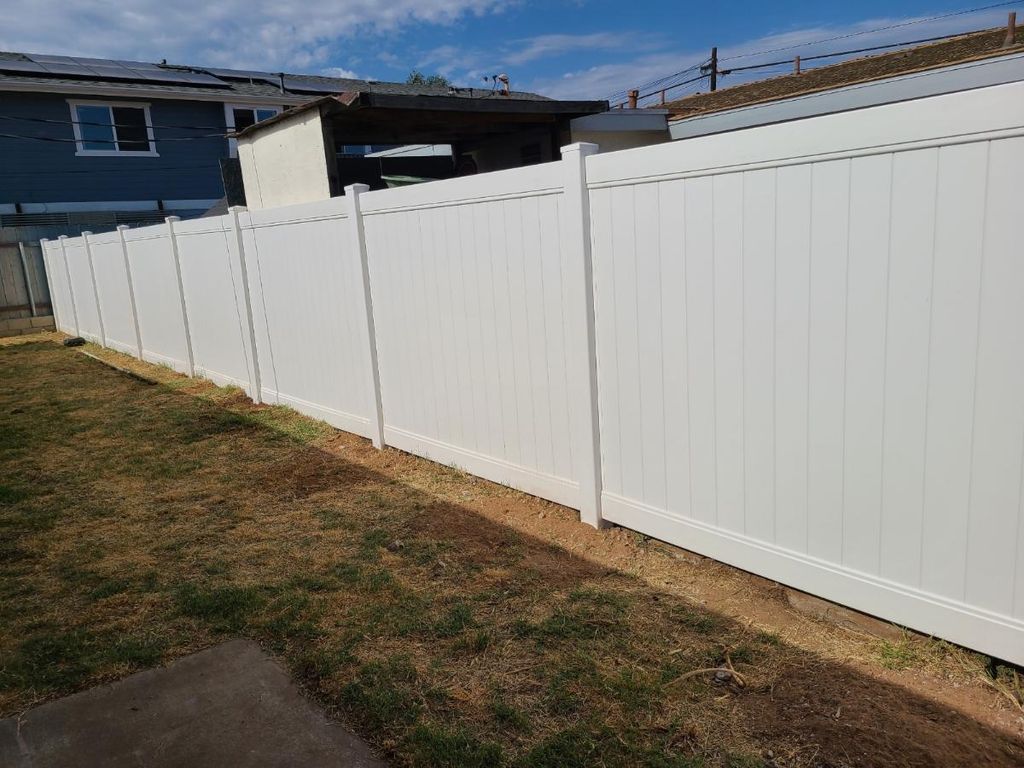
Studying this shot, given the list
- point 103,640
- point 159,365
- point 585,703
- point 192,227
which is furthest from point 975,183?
point 159,365

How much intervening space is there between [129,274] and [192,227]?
3.65 metres

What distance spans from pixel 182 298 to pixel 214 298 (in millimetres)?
1388

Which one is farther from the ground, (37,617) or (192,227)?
(192,227)

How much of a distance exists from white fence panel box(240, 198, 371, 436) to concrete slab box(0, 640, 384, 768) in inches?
142

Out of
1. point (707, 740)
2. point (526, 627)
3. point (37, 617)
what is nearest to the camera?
point (707, 740)

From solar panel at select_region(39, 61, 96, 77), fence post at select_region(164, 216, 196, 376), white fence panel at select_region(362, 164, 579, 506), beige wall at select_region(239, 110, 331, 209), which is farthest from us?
solar panel at select_region(39, 61, 96, 77)

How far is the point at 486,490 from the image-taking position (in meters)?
5.28

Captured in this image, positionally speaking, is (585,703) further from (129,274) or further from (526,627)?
(129,274)

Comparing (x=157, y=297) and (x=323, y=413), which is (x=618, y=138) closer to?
(x=323, y=413)

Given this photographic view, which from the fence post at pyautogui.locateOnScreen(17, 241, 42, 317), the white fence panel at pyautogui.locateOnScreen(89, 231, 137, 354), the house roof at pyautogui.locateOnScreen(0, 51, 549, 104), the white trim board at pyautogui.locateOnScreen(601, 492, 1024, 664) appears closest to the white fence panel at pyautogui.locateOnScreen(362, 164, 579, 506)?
the white trim board at pyautogui.locateOnScreen(601, 492, 1024, 664)

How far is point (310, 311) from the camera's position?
725 cm

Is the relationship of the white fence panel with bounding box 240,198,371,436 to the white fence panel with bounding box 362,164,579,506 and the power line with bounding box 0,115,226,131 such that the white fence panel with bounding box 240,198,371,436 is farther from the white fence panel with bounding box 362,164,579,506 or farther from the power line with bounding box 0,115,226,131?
the power line with bounding box 0,115,226,131

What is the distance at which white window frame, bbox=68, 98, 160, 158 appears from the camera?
19672 mm

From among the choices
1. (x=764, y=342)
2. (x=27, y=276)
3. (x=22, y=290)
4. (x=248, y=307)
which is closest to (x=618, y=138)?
(x=248, y=307)
